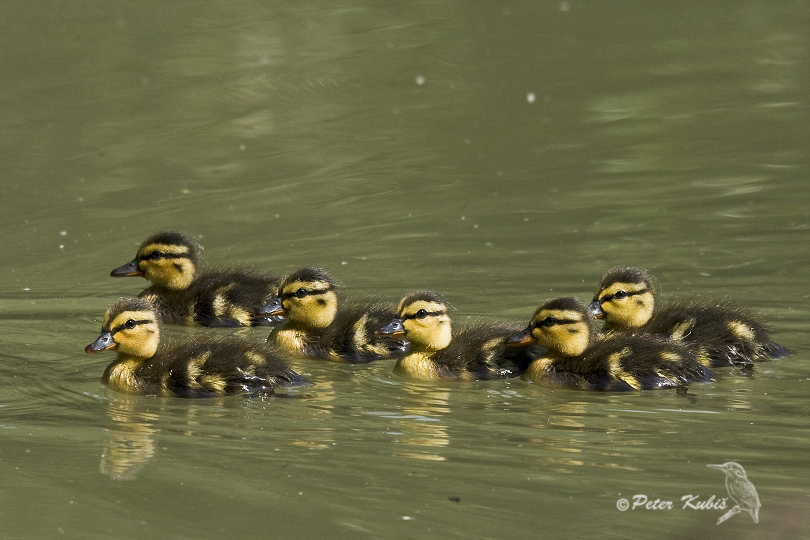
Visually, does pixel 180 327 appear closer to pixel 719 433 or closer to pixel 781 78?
pixel 719 433

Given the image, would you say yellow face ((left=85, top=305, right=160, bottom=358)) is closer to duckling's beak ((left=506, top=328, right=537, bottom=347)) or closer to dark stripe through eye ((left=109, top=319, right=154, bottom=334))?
dark stripe through eye ((left=109, top=319, right=154, bottom=334))

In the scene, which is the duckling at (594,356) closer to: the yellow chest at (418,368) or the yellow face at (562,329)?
the yellow face at (562,329)

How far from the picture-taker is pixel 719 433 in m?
4.77

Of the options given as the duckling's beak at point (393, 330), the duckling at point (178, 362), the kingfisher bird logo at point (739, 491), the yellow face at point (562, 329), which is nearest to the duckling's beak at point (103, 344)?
the duckling at point (178, 362)

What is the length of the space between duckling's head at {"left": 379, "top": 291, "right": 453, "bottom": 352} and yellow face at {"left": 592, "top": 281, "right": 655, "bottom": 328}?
0.71m

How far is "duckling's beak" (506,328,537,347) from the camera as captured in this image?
19.1 ft

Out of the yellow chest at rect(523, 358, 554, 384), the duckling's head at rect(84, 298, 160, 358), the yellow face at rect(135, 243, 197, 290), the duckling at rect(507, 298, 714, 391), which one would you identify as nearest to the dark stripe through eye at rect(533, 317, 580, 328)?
the duckling at rect(507, 298, 714, 391)

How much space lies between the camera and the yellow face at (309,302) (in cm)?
643

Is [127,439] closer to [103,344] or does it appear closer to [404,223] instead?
[103,344]

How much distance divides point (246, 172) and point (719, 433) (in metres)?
5.45

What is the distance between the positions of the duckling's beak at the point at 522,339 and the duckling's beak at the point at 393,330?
0.45 meters

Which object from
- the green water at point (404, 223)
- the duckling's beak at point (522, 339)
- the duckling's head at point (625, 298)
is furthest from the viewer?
the duckling's head at point (625, 298)

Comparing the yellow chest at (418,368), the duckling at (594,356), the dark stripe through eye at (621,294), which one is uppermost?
the dark stripe through eye at (621,294)

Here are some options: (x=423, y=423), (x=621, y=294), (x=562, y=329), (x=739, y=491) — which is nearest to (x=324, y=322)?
(x=562, y=329)
